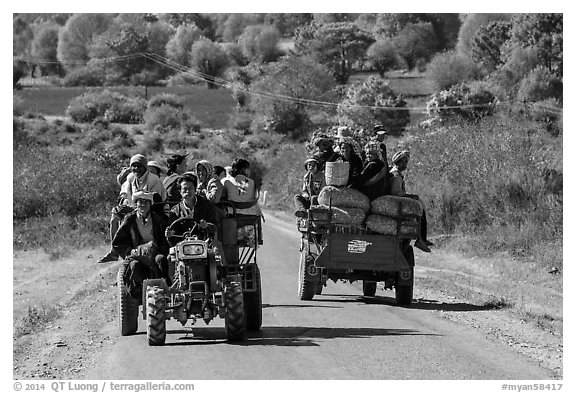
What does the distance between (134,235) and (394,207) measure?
4.85 metres

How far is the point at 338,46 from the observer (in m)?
132

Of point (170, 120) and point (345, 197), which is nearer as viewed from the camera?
point (345, 197)

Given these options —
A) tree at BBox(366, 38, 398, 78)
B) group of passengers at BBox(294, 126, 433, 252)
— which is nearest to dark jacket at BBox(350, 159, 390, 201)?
group of passengers at BBox(294, 126, 433, 252)

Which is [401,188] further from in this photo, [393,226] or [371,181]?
[393,226]

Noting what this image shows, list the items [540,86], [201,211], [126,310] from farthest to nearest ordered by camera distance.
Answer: [540,86], [126,310], [201,211]

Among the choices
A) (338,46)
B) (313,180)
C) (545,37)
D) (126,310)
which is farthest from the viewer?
(338,46)

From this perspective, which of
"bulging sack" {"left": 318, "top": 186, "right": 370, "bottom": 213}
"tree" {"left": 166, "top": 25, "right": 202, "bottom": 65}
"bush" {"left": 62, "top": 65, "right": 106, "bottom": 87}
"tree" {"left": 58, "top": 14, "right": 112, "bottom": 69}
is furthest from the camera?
"tree" {"left": 58, "top": 14, "right": 112, "bottom": 69}

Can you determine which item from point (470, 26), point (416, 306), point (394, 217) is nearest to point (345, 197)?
point (394, 217)

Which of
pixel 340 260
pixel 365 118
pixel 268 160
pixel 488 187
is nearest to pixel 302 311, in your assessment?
pixel 340 260

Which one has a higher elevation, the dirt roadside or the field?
the field

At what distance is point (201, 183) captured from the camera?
16359 millimetres

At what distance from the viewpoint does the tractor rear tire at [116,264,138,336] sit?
Result: 14773 mm

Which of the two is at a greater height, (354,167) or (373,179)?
(354,167)

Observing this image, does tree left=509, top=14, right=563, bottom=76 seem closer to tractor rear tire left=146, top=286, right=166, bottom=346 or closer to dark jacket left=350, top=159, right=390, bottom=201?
dark jacket left=350, top=159, right=390, bottom=201
